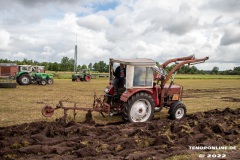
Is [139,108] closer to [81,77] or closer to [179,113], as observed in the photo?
[179,113]

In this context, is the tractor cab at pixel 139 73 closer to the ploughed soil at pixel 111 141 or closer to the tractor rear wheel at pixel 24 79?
the ploughed soil at pixel 111 141

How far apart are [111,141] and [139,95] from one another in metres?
2.93

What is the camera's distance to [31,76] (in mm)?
26594

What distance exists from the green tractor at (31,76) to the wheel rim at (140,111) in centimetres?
1877

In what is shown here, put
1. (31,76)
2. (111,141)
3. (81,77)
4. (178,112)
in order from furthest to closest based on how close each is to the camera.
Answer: (81,77) < (31,76) < (178,112) < (111,141)

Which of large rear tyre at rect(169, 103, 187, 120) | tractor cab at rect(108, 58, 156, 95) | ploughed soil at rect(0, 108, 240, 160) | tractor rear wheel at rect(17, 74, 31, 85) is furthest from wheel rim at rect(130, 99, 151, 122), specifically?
tractor rear wheel at rect(17, 74, 31, 85)

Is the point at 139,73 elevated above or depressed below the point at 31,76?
above

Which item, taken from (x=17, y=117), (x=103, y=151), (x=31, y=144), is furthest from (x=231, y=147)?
(x=17, y=117)

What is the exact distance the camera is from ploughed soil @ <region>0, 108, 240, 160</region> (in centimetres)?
582

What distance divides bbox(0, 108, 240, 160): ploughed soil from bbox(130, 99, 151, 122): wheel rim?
831mm

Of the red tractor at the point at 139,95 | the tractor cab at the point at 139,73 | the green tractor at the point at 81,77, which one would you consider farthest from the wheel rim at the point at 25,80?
the tractor cab at the point at 139,73

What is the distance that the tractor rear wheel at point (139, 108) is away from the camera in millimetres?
9180

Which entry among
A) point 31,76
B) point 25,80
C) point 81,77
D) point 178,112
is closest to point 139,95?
point 178,112

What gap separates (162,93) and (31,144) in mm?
5452
